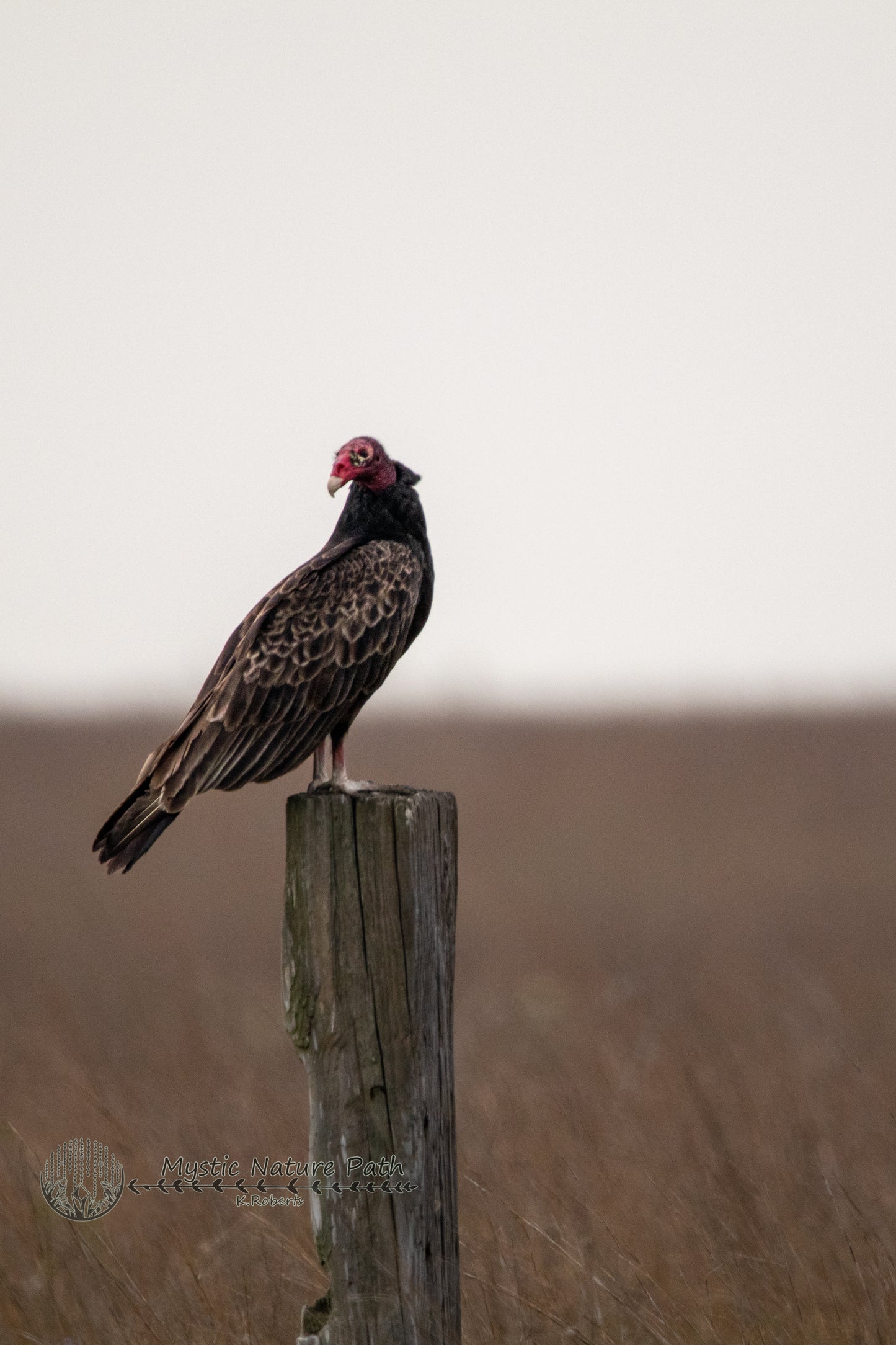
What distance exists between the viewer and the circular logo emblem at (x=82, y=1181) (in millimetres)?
2861

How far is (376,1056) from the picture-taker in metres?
2.39

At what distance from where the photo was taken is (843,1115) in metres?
5.05

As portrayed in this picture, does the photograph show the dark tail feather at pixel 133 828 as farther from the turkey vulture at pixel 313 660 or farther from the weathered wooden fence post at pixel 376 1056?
the weathered wooden fence post at pixel 376 1056

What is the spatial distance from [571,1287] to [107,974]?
8476mm

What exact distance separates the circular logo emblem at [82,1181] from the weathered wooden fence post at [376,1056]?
72cm

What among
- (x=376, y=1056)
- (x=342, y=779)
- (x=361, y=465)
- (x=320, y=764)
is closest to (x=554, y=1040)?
(x=320, y=764)

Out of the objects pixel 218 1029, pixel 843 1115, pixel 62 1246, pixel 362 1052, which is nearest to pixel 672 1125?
pixel 843 1115

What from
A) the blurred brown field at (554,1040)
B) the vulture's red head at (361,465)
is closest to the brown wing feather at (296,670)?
the vulture's red head at (361,465)

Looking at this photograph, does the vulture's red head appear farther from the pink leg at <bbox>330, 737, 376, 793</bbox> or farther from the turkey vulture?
the pink leg at <bbox>330, 737, 376, 793</bbox>

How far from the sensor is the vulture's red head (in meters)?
3.74

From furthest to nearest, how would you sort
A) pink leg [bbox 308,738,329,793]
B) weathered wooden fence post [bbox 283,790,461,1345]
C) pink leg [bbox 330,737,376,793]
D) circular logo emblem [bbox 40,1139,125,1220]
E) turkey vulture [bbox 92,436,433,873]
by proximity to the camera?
1. pink leg [bbox 308,738,329,793]
2. pink leg [bbox 330,737,376,793]
3. turkey vulture [bbox 92,436,433,873]
4. circular logo emblem [bbox 40,1139,125,1220]
5. weathered wooden fence post [bbox 283,790,461,1345]

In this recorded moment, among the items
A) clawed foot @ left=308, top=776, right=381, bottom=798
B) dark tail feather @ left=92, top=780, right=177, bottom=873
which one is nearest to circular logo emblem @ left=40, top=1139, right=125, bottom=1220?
dark tail feather @ left=92, top=780, right=177, bottom=873

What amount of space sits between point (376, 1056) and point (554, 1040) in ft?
15.6

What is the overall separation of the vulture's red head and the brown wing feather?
0.20m
